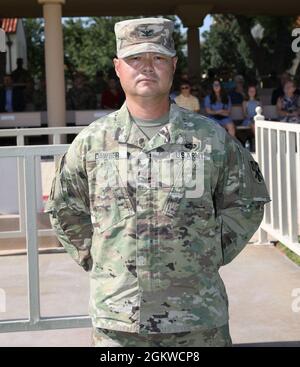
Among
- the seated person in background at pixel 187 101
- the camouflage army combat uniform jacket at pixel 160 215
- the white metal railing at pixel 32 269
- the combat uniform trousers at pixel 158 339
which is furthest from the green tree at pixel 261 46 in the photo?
the combat uniform trousers at pixel 158 339

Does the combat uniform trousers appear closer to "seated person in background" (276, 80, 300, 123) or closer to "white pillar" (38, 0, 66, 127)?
"seated person in background" (276, 80, 300, 123)

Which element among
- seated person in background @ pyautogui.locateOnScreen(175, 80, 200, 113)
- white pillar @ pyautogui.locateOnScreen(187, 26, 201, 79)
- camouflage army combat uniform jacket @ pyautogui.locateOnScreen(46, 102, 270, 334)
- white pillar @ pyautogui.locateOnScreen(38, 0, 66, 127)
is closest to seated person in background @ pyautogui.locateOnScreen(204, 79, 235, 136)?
seated person in background @ pyautogui.locateOnScreen(175, 80, 200, 113)

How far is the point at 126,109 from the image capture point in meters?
2.18

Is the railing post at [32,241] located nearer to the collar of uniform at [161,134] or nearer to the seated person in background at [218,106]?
the collar of uniform at [161,134]

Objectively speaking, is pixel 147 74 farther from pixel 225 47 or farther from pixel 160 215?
pixel 225 47

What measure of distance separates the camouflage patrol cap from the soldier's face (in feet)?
0.07

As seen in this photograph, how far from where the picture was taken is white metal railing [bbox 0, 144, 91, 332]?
11.9 feet

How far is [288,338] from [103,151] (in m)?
2.10

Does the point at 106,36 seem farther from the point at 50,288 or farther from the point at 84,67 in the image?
the point at 50,288

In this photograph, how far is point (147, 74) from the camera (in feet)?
6.87

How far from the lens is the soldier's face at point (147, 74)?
2088 millimetres

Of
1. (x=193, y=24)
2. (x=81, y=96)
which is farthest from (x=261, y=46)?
(x=81, y=96)

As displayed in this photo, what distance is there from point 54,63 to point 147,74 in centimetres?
1157

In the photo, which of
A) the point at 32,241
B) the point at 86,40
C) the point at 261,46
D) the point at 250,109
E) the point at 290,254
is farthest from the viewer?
the point at 86,40
